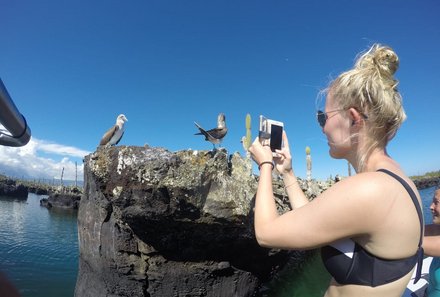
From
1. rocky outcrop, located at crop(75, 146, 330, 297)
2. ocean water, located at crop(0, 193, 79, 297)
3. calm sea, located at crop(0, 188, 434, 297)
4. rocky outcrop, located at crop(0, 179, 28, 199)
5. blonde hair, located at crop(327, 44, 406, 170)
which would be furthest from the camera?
rocky outcrop, located at crop(0, 179, 28, 199)

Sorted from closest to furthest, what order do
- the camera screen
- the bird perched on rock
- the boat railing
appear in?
the boat railing < the camera screen < the bird perched on rock

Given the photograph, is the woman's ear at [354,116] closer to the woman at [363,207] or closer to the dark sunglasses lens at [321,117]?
the woman at [363,207]

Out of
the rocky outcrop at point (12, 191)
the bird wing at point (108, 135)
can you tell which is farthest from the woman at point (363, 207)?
the rocky outcrop at point (12, 191)

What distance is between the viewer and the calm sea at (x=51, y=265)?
5.26 m

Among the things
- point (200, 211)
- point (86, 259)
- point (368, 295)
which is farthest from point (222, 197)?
point (86, 259)

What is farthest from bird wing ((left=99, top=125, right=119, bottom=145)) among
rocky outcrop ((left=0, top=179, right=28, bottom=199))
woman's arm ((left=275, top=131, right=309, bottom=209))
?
rocky outcrop ((left=0, top=179, right=28, bottom=199))

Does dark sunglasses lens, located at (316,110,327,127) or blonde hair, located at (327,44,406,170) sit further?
dark sunglasses lens, located at (316,110,327,127)

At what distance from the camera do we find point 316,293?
14.9 ft

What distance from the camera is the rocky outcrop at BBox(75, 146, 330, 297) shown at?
14.8 feet

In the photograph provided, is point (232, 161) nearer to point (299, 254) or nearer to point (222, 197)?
point (222, 197)

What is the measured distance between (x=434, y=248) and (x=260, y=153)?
6.21 ft

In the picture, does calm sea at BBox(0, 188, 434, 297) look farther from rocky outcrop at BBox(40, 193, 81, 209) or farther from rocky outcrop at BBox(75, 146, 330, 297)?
rocky outcrop at BBox(40, 193, 81, 209)

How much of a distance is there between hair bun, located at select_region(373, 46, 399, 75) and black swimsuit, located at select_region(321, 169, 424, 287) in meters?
0.55

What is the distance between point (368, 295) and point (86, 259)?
6079 millimetres
